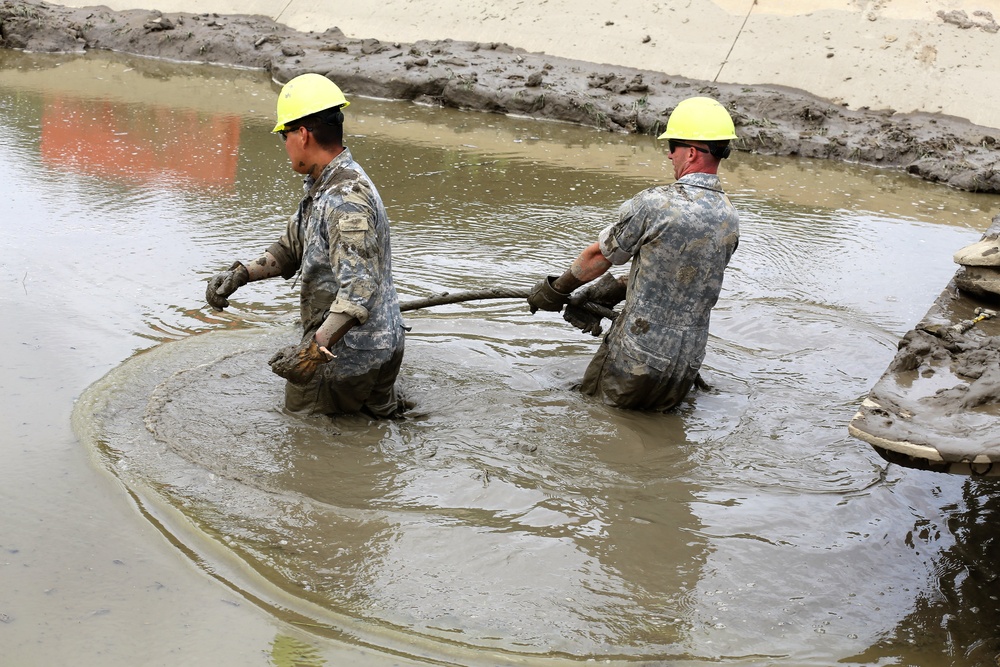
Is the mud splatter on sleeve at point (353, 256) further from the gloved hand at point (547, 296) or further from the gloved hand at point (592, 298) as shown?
the gloved hand at point (592, 298)

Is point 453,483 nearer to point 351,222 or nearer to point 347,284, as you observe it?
point 347,284

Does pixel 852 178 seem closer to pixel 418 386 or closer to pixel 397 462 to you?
pixel 418 386

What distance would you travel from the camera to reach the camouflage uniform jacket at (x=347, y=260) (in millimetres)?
3953

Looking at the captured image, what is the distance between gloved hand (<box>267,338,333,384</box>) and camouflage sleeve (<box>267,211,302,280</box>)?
61 centimetres

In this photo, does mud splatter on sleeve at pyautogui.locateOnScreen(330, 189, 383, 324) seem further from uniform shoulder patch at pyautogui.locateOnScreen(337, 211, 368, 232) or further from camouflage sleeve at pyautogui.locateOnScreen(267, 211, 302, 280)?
camouflage sleeve at pyautogui.locateOnScreen(267, 211, 302, 280)

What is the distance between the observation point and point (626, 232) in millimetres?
4547

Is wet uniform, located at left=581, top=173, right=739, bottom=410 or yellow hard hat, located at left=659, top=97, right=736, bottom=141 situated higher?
yellow hard hat, located at left=659, top=97, right=736, bottom=141

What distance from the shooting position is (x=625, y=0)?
1310cm

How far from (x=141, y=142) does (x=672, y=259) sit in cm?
648

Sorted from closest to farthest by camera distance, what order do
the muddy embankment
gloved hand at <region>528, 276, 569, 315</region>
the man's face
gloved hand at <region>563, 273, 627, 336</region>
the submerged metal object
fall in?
1. the submerged metal object
2. the man's face
3. gloved hand at <region>528, 276, 569, 315</region>
4. gloved hand at <region>563, 273, 627, 336</region>
5. the muddy embankment

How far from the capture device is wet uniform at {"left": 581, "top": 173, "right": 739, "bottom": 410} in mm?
4488

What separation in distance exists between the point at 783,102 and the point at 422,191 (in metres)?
4.97

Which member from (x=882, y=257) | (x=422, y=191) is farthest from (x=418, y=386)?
(x=882, y=257)

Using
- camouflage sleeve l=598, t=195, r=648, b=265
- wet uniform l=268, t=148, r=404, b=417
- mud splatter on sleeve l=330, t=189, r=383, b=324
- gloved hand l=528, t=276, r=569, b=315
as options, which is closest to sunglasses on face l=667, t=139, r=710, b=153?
camouflage sleeve l=598, t=195, r=648, b=265
